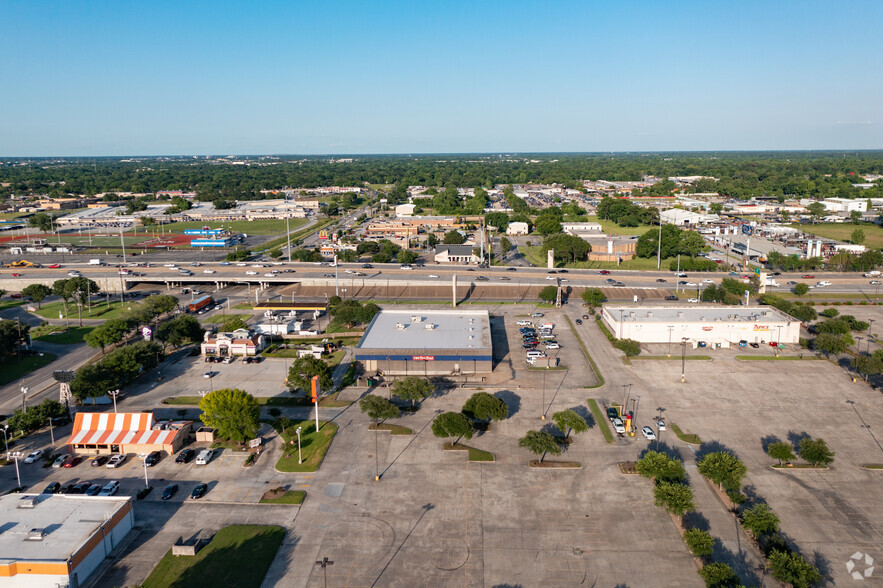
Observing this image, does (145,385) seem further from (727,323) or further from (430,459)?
(727,323)

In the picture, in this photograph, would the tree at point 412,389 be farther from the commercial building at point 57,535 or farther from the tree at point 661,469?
the commercial building at point 57,535

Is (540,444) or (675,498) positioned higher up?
(540,444)

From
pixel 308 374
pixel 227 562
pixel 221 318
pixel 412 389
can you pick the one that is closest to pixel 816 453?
pixel 412 389

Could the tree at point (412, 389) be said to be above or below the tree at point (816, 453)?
above

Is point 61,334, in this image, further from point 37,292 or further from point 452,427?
point 452,427

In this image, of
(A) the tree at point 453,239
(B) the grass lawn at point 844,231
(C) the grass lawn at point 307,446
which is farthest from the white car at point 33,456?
(B) the grass lawn at point 844,231

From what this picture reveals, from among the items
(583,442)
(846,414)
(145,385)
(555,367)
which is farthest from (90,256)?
(846,414)
